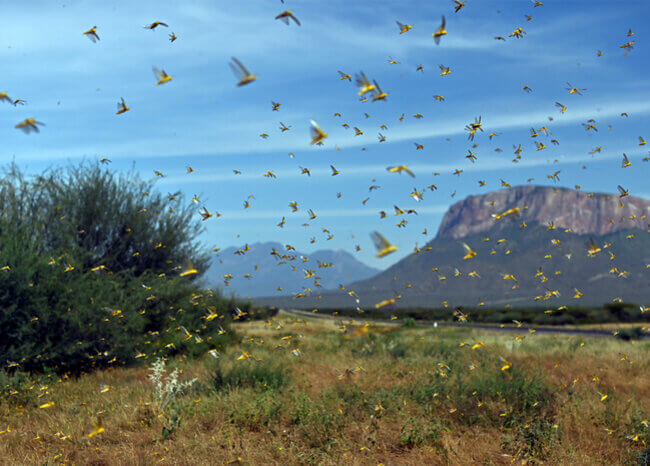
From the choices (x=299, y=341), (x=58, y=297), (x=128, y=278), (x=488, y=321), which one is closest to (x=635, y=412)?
(x=299, y=341)

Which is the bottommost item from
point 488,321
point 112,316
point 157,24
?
point 488,321

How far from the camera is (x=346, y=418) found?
A: 34.9ft

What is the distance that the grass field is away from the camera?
30.6 feet

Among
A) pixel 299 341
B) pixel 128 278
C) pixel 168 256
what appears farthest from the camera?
pixel 168 256

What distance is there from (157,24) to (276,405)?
773cm

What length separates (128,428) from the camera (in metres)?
10.6

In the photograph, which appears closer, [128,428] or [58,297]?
[128,428]

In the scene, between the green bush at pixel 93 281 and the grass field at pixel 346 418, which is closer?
the grass field at pixel 346 418

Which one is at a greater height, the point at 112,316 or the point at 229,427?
the point at 112,316

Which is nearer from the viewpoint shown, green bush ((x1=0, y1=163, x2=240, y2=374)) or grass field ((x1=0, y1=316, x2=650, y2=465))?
grass field ((x1=0, y1=316, x2=650, y2=465))

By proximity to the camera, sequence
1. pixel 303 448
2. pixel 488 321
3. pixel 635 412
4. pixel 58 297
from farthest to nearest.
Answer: pixel 488 321, pixel 58 297, pixel 635 412, pixel 303 448

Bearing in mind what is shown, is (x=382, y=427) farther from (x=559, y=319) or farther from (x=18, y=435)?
(x=559, y=319)

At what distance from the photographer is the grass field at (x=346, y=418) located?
9.33 m

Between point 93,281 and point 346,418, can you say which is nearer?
point 346,418
